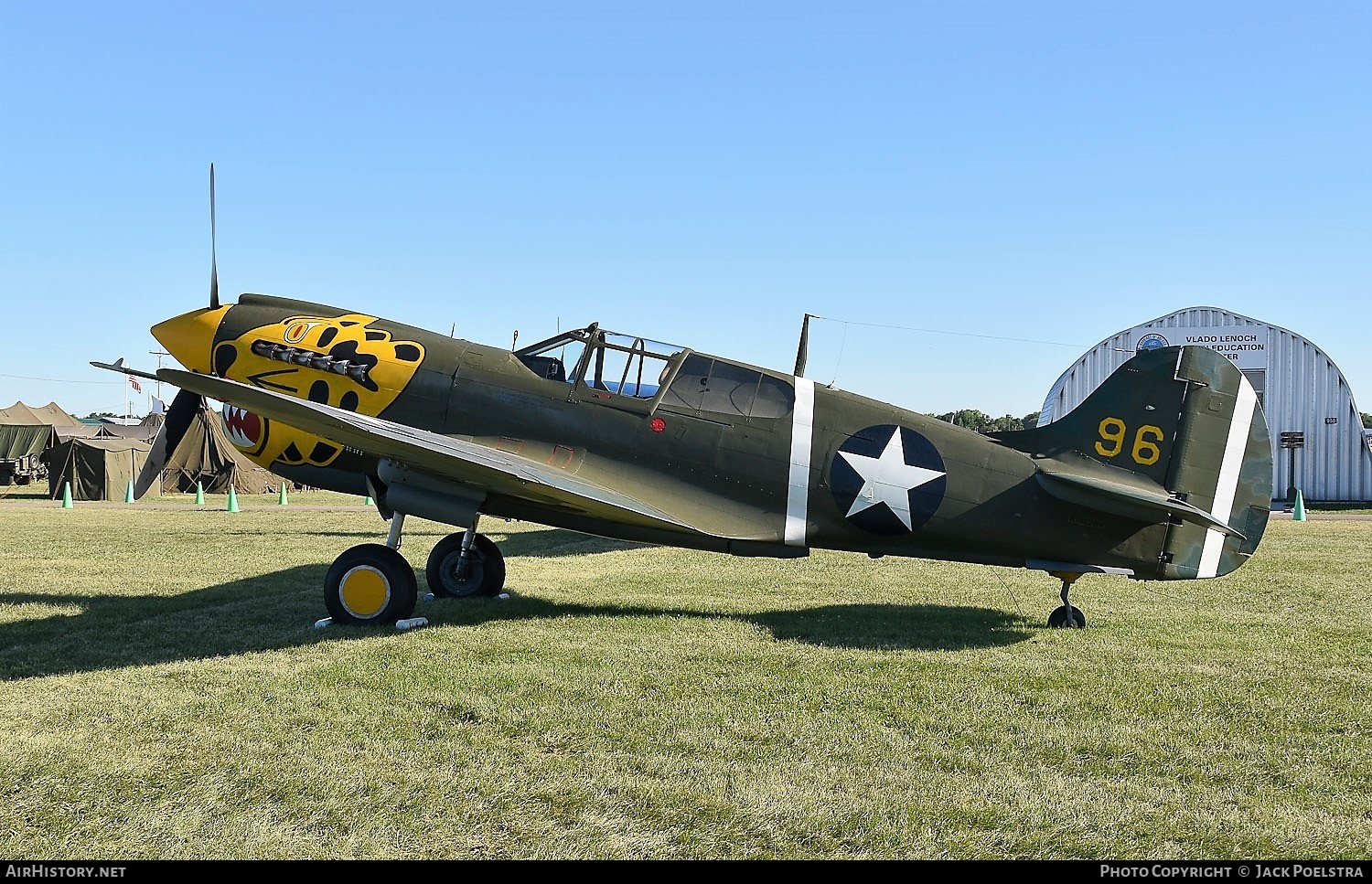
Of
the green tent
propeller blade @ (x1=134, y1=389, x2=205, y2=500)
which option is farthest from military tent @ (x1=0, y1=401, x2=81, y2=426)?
propeller blade @ (x1=134, y1=389, x2=205, y2=500)

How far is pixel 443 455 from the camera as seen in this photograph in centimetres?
649

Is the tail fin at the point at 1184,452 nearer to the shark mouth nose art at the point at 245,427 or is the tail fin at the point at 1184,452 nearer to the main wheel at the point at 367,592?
the main wheel at the point at 367,592

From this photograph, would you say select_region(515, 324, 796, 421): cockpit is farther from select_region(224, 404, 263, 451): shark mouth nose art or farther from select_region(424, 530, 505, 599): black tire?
select_region(224, 404, 263, 451): shark mouth nose art

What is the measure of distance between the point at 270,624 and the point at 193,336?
2.56 metres

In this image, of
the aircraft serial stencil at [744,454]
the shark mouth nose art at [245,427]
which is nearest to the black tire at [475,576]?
the aircraft serial stencil at [744,454]

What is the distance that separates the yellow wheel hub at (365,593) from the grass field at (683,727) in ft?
0.98

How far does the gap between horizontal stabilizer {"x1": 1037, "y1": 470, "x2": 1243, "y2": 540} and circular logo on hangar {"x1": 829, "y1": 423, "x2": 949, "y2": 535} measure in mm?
832

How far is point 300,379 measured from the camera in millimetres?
7805

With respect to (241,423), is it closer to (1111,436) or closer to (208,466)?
(1111,436)

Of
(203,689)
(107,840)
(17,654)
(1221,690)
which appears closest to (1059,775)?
(1221,690)

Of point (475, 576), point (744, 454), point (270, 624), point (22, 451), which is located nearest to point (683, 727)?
point (744, 454)

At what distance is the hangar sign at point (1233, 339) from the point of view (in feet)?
106

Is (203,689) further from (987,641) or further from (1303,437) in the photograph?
(1303,437)

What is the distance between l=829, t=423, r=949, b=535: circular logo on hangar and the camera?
7.50 m
